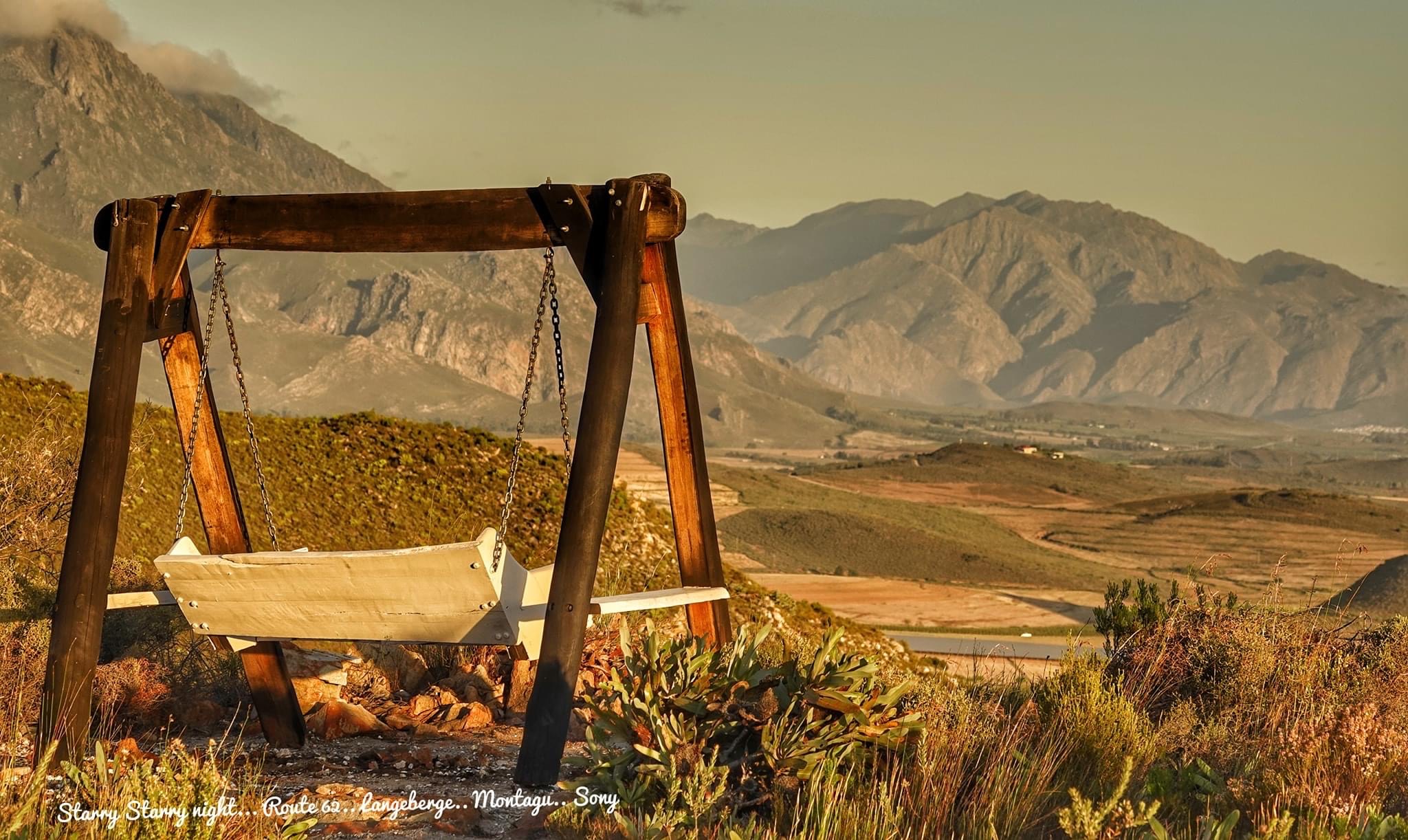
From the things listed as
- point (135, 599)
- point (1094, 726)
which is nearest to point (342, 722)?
point (135, 599)

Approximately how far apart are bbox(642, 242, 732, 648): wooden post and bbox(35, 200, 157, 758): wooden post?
2396 millimetres

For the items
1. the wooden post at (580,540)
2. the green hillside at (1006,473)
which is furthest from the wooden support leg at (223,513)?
the green hillside at (1006,473)

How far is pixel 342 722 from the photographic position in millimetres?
7566

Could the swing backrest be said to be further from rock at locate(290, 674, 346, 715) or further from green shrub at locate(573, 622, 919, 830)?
rock at locate(290, 674, 346, 715)

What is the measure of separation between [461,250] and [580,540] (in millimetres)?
1256

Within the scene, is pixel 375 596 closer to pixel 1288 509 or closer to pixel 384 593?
pixel 384 593

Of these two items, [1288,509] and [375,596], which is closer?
[375,596]

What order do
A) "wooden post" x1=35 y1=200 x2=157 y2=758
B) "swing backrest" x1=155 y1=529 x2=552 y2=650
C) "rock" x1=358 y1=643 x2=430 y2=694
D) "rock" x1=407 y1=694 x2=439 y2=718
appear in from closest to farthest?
"swing backrest" x1=155 y1=529 x2=552 y2=650, "wooden post" x1=35 y1=200 x2=157 y2=758, "rock" x1=407 y1=694 x2=439 y2=718, "rock" x1=358 y1=643 x2=430 y2=694

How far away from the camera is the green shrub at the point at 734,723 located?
5.12 meters

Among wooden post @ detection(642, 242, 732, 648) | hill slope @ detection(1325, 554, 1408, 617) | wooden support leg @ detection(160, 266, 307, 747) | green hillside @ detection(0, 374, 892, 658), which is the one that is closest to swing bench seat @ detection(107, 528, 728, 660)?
wooden post @ detection(642, 242, 732, 648)

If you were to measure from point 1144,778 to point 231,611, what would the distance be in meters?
4.18

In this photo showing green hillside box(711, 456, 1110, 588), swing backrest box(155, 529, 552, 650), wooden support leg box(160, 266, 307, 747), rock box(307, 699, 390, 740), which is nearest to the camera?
swing backrest box(155, 529, 552, 650)

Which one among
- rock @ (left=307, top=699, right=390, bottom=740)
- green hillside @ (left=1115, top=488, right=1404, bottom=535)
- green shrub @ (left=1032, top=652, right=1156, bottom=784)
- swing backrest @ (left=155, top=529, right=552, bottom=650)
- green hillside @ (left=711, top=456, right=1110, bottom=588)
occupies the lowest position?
green hillside @ (left=711, top=456, right=1110, bottom=588)

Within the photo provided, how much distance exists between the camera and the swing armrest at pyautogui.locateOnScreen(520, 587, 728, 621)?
571cm
